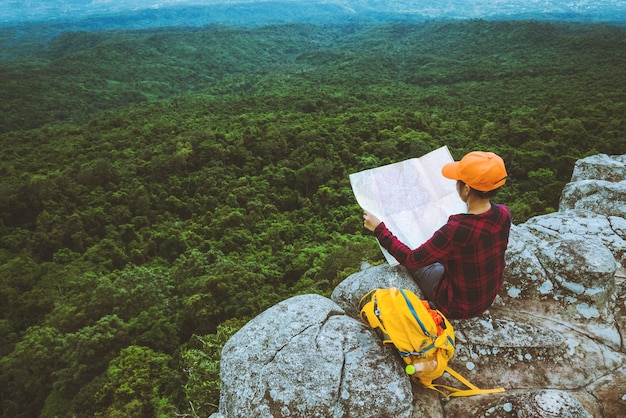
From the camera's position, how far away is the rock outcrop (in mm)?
3227

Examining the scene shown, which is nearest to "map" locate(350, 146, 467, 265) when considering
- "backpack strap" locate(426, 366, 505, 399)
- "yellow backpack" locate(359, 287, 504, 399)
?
"yellow backpack" locate(359, 287, 504, 399)

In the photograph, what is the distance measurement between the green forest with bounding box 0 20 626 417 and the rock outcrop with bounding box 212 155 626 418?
3602 mm

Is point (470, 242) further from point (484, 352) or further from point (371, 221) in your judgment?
point (484, 352)

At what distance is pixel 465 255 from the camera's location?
11.3 ft

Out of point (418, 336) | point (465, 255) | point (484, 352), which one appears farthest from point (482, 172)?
point (484, 352)

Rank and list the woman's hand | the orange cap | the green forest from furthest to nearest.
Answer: the green forest → the woman's hand → the orange cap

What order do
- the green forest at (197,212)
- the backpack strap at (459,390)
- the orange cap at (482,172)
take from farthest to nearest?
the green forest at (197,212)
the backpack strap at (459,390)
the orange cap at (482,172)

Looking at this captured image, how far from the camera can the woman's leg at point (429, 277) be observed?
4133mm

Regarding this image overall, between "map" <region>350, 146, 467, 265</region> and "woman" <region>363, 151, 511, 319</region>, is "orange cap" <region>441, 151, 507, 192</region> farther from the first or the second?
"map" <region>350, 146, 467, 265</region>

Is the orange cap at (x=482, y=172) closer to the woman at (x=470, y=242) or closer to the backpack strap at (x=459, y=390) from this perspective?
the woman at (x=470, y=242)

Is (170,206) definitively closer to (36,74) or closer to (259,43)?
(36,74)

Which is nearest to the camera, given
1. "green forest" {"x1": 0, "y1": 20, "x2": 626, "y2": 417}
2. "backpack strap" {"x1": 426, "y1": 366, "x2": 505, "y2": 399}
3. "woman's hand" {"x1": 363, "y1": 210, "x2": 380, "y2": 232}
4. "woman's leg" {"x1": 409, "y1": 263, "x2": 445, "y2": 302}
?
"backpack strap" {"x1": 426, "y1": 366, "x2": 505, "y2": 399}

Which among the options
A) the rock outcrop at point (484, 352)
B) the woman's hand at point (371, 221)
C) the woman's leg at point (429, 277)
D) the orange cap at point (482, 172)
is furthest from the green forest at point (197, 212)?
the orange cap at point (482, 172)

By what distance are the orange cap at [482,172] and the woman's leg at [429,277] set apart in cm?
129
